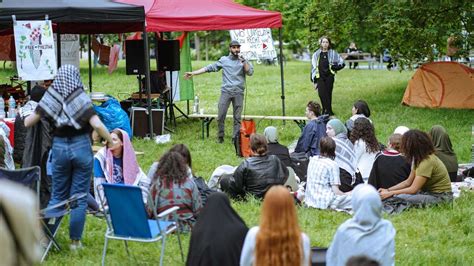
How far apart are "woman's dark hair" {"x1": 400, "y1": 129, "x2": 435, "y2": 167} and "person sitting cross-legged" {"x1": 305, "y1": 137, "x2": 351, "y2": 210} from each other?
747 mm

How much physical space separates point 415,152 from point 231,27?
241 inches

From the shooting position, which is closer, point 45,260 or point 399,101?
point 45,260

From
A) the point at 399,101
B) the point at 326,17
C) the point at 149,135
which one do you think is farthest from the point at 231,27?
the point at 399,101

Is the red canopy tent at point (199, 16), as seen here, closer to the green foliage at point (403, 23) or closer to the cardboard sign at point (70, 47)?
the green foliage at point (403, 23)

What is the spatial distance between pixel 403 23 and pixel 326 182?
9539 mm

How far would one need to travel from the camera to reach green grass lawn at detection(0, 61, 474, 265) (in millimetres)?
7457

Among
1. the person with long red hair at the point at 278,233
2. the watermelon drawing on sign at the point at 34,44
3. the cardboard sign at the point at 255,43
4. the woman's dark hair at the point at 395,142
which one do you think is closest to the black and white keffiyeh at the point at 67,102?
the person with long red hair at the point at 278,233

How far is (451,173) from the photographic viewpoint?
10258mm

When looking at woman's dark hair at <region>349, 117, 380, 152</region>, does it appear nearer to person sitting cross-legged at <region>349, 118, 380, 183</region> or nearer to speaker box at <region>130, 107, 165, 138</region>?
person sitting cross-legged at <region>349, 118, 380, 183</region>

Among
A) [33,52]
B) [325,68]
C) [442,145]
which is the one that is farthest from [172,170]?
[325,68]

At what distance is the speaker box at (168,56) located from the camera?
15.7 meters

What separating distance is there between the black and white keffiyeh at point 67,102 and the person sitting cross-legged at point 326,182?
2.83m

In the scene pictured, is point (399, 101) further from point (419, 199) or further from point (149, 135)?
point (419, 199)

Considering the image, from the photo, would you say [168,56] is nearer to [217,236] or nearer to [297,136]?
[297,136]
